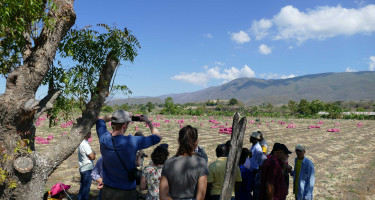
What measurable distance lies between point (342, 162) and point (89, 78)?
455 inches

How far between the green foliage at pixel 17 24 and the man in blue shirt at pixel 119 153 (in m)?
1.82

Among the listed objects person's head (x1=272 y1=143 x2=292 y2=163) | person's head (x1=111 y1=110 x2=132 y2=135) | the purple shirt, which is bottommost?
the purple shirt

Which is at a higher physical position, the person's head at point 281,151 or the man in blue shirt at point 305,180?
the person's head at point 281,151

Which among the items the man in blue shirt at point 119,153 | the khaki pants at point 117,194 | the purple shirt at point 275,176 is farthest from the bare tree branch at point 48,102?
the purple shirt at point 275,176

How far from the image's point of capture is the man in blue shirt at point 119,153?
9.81 feet

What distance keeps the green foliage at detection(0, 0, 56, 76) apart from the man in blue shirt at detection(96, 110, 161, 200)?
1.82 metres

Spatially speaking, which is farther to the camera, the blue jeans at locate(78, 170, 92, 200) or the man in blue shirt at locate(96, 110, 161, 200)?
the blue jeans at locate(78, 170, 92, 200)

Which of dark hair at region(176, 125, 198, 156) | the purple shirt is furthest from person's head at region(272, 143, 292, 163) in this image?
dark hair at region(176, 125, 198, 156)

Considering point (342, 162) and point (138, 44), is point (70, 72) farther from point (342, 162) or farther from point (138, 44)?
point (342, 162)

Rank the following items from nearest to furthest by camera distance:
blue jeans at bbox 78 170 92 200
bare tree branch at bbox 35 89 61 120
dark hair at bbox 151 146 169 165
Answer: dark hair at bbox 151 146 169 165 < bare tree branch at bbox 35 89 61 120 < blue jeans at bbox 78 170 92 200

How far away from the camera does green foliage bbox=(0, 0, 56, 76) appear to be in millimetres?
3051

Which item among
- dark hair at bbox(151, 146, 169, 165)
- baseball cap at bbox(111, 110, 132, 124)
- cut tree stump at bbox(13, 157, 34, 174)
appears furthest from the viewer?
dark hair at bbox(151, 146, 169, 165)

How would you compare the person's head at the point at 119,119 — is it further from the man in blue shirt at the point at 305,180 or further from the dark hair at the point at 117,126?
the man in blue shirt at the point at 305,180

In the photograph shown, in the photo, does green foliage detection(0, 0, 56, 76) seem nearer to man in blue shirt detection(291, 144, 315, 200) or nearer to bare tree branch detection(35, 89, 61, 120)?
bare tree branch detection(35, 89, 61, 120)
